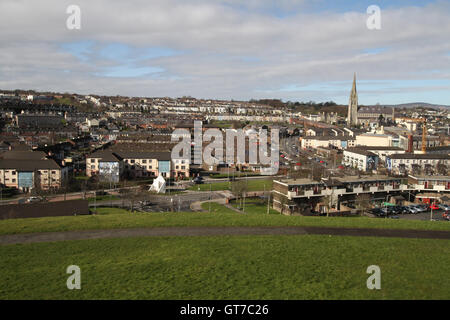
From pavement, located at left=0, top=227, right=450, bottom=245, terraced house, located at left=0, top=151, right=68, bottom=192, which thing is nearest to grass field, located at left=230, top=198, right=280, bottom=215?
pavement, located at left=0, top=227, right=450, bottom=245

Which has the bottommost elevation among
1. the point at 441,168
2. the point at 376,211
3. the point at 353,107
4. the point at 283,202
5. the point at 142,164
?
the point at 376,211

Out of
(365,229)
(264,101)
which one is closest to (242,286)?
(365,229)

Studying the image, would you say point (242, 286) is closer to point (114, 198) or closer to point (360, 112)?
point (114, 198)

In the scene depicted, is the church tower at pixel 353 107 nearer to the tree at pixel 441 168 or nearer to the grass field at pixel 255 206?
the tree at pixel 441 168

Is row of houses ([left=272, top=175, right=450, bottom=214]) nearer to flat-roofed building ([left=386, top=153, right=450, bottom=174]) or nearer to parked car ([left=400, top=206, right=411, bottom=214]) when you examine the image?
parked car ([left=400, top=206, right=411, bottom=214])

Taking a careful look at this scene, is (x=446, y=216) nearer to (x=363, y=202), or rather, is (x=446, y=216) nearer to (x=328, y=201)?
(x=363, y=202)

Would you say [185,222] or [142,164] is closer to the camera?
[185,222]

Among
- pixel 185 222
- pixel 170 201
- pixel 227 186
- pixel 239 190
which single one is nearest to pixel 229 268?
pixel 185 222
